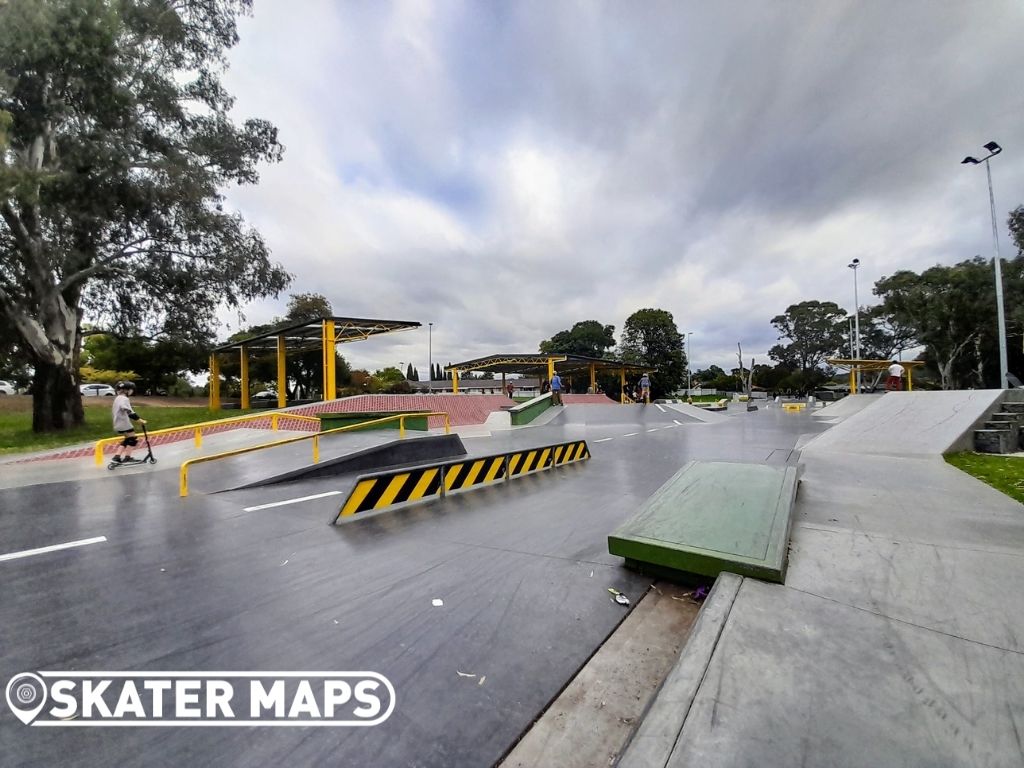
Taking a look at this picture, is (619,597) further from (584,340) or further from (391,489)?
(584,340)

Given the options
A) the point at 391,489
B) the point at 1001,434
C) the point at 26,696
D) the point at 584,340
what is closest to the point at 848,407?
the point at 1001,434

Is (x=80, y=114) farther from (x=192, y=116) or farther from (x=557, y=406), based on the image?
(x=557, y=406)

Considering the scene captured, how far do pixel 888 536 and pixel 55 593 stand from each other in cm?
624

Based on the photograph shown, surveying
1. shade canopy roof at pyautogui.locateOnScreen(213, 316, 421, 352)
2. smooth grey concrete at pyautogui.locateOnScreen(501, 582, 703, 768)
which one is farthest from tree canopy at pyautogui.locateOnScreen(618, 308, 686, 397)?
smooth grey concrete at pyautogui.locateOnScreen(501, 582, 703, 768)

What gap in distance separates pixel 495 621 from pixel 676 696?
1156mm

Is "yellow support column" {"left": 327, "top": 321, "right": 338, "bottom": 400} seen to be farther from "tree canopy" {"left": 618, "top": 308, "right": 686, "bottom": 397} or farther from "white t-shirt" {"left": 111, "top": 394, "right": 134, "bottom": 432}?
"tree canopy" {"left": 618, "top": 308, "right": 686, "bottom": 397}

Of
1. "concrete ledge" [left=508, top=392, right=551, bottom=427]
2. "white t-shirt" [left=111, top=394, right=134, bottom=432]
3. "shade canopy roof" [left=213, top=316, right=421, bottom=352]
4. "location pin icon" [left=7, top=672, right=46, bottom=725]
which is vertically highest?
"shade canopy roof" [left=213, top=316, right=421, bottom=352]

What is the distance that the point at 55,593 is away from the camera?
2.90 meters

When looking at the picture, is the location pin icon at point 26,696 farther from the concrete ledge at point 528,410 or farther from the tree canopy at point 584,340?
the tree canopy at point 584,340

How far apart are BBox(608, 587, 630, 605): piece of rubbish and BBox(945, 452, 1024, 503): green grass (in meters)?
4.99

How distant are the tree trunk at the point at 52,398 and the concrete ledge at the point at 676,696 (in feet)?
62.9

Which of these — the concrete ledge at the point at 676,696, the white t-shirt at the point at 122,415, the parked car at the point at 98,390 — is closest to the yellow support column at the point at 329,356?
the white t-shirt at the point at 122,415

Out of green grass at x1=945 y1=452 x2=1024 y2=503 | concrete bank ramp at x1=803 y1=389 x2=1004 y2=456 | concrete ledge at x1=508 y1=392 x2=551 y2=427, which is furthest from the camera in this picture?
concrete ledge at x1=508 y1=392 x2=551 y2=427

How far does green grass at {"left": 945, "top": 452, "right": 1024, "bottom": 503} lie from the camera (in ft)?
16.9
